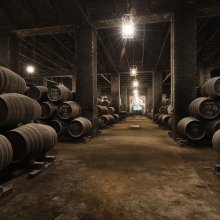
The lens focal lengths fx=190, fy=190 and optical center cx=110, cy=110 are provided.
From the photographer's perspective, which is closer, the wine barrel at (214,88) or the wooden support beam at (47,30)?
the wine barrel at (214,88)

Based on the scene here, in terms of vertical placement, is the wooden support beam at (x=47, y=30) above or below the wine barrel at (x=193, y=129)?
above

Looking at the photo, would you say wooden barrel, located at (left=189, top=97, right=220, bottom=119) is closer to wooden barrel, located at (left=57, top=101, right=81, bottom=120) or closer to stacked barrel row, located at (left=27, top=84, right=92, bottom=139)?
stacked barrel row, located at (left=27, top=84, right=92, bottom=139)

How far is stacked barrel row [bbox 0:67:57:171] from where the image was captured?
350 centimetres

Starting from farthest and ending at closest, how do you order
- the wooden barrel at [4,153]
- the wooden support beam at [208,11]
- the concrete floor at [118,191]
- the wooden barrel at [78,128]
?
1. the wooden support beam at [208,11]
2. the wooden barrel at [78,128]
3. the wooden barrel at [4,153]
4. the concrete floor at [118,191]

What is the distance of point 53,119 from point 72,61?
27.7ft

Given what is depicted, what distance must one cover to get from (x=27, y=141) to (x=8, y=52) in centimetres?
695

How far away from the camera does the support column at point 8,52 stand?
8.73 metres

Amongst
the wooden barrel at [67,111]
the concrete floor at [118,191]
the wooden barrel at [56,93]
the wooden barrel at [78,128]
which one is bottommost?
the concrete floor at [118,191]

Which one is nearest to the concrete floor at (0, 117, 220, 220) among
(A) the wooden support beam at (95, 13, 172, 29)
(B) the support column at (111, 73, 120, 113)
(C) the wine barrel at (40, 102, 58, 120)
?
(C) the wine barrel at (40, 102, 58, 120)

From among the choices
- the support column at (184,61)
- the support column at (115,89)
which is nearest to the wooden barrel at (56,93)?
the support column at (184,61)

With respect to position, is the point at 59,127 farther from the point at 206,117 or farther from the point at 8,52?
the point at 206,117

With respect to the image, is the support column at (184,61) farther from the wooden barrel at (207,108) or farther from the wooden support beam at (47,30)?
the wooden support beam at (47,30)

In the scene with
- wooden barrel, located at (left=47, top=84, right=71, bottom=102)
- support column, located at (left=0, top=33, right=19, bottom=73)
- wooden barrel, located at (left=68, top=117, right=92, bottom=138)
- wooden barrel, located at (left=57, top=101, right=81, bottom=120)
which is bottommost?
wooden barrel, located at (left=68, top=117, right=92, bottom=138)

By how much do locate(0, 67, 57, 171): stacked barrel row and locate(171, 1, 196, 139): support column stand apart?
16.4ft
